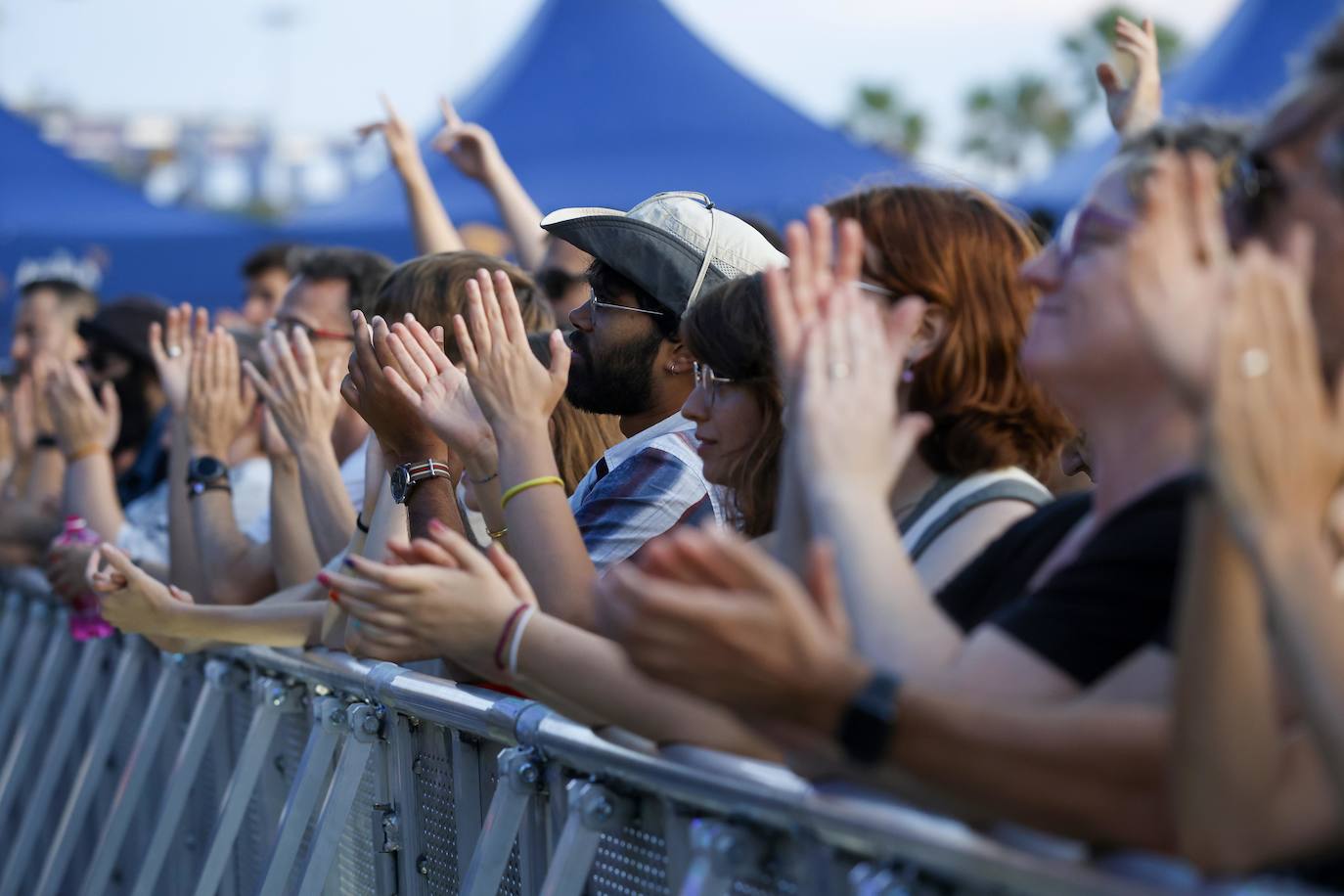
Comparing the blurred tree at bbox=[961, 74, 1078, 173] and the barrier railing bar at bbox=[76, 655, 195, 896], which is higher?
the blurred tree at bbox=[961, 74, 1078, 173]

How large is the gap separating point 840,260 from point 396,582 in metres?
0.72

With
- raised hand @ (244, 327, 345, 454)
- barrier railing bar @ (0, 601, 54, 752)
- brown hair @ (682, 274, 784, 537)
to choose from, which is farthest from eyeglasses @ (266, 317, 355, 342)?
brown hair @ (682, 274, 784, 537)

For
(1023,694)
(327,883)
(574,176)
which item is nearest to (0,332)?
(574,176)

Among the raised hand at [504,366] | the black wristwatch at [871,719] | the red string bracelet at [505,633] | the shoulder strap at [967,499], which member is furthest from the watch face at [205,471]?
the black wristwatch at [871,719]

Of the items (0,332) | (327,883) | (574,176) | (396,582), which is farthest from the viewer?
(0,332)

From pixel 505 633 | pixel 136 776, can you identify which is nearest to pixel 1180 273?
pixel 505 633

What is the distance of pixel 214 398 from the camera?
16.7ft

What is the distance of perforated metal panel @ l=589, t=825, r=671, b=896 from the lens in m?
2.36

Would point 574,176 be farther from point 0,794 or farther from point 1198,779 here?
point 1198,779

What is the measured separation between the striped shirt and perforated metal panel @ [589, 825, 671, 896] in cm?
79

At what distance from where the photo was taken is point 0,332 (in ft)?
41.4

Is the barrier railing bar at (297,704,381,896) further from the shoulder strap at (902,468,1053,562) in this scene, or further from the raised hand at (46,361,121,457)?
the raised hand at (46,361,121,457)

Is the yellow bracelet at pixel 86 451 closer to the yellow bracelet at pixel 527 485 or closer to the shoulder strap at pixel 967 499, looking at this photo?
the yellow bracelet at pixel 527 485

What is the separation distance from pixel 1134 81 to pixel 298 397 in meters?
2.14
